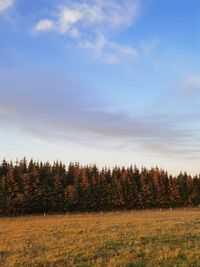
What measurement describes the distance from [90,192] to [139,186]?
16.3 m

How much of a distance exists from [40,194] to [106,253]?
69757 millimetres

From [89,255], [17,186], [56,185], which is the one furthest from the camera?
[56,185]

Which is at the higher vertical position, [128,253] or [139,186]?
[139,186]

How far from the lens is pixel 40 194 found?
84562 millimetres

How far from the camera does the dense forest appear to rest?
3314 inches

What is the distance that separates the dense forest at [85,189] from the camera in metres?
84.2

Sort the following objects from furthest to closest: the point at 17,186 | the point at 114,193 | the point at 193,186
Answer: the point at 193,186, the point at 114,193, the point at 17,186

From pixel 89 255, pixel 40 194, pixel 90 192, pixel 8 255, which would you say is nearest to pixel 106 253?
pixel 89 255

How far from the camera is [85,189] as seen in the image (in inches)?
3681

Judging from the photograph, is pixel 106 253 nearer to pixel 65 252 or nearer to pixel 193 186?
pixel 65 252

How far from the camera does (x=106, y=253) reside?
16.6 metres

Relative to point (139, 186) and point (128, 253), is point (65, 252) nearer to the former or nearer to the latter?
point (128, 253)

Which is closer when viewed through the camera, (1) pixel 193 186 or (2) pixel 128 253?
(2) pixel 128 253

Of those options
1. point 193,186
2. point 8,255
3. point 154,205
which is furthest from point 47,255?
point 193,186
